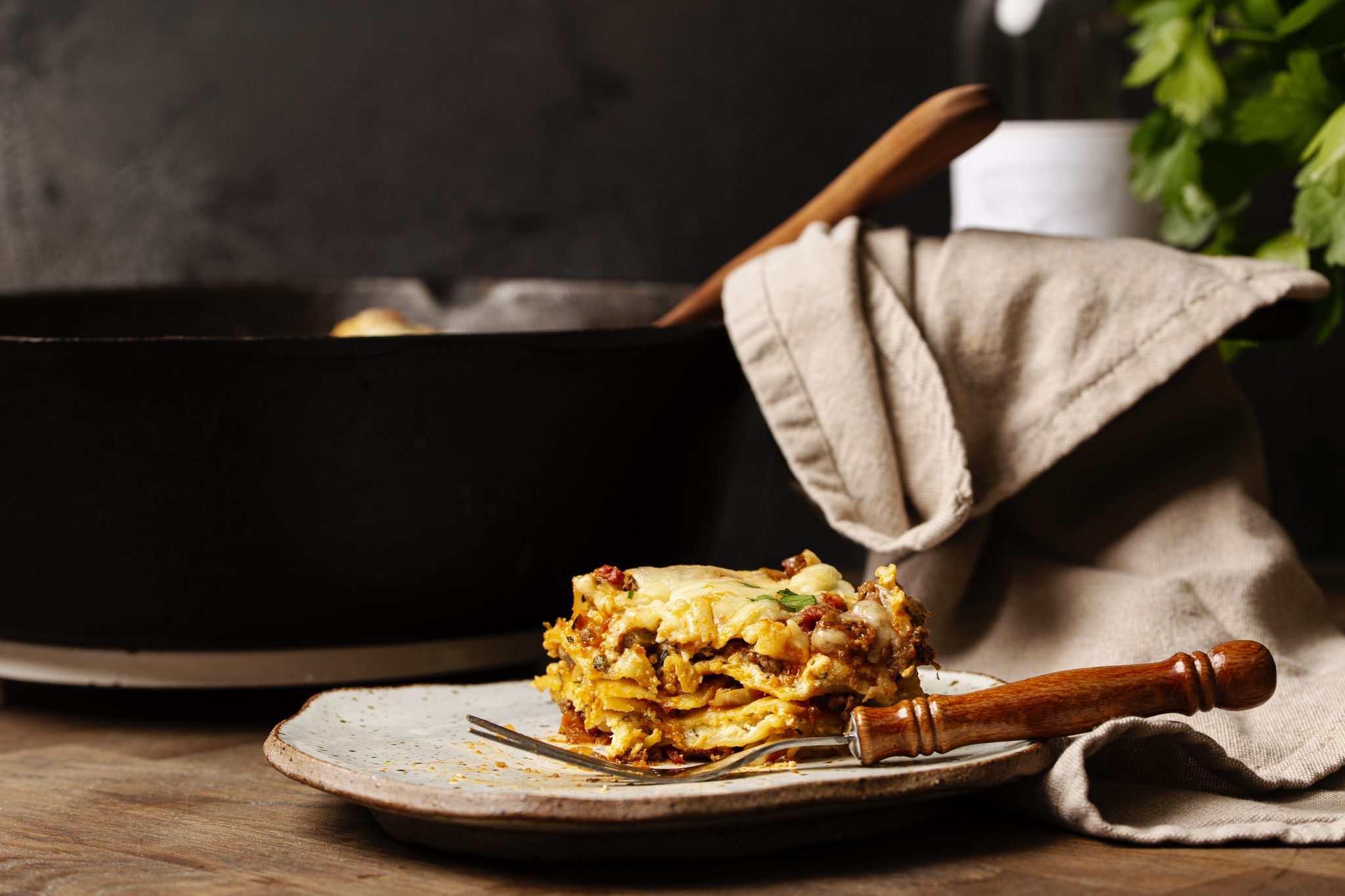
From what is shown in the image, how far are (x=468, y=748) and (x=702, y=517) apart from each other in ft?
1.77

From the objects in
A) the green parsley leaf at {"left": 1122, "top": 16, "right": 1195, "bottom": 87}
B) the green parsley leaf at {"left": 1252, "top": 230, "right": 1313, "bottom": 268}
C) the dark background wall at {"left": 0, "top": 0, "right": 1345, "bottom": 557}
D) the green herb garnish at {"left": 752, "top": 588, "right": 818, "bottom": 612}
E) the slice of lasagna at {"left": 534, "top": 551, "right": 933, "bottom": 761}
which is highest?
the dark background wall at {"left": 0, "top": 0, "right": 1345, "bottom": 557}

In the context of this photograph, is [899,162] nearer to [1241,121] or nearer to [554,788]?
[1241,121]

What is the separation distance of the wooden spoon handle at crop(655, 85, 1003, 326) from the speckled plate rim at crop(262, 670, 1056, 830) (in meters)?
0.63

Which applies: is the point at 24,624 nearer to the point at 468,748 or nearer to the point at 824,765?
the point at 468,748

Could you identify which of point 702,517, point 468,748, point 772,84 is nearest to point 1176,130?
point 702,517

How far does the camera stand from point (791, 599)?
104cm

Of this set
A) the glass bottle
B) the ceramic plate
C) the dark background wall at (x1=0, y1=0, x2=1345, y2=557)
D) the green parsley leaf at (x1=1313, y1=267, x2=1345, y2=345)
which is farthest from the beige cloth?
the dark background wall at (x1=0, y1=0, x2=1345, y2=557)

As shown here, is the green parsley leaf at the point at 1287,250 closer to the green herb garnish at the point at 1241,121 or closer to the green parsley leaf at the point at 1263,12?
the green herb garnish at the point at 1241,121

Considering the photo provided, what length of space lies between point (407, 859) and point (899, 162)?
85 cm

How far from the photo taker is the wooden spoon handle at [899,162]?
138 centimetres

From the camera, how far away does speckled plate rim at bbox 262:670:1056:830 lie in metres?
0.87

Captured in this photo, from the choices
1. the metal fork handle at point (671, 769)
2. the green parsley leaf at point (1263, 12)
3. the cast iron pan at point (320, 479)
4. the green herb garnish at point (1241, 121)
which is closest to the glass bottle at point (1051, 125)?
the green herb garnish at point (1241, 121)

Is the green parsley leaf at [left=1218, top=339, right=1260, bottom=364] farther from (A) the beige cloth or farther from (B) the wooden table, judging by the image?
(B) the wooden table

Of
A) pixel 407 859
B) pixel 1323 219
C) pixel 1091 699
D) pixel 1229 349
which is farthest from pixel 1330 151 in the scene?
pixel 407 859
